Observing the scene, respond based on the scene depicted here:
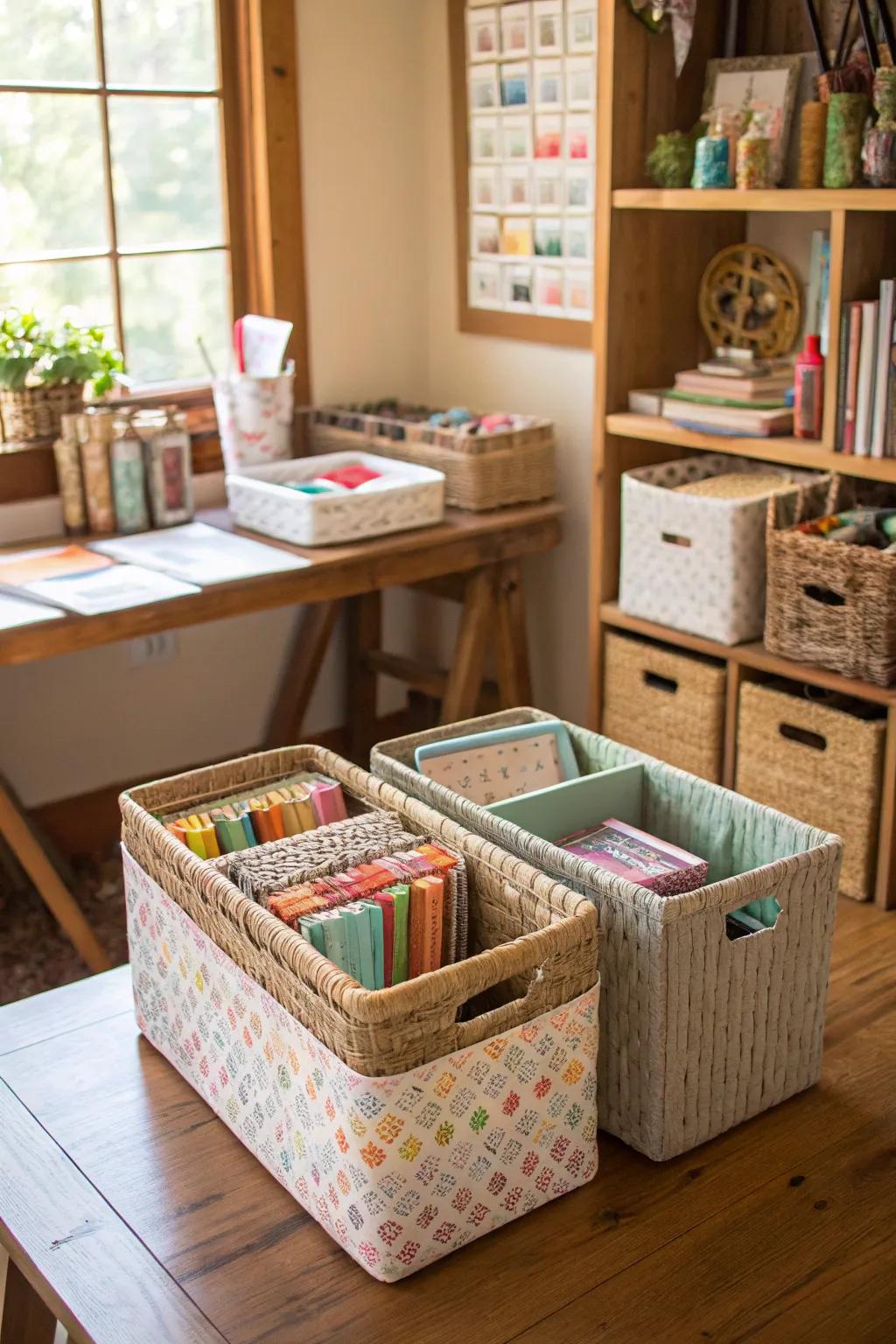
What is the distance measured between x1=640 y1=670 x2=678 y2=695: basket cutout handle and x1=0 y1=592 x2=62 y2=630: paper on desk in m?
1.11

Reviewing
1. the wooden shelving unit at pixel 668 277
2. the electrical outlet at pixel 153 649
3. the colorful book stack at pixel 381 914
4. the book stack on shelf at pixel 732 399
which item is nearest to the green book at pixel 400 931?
the colorful book stack at pixel 381 914

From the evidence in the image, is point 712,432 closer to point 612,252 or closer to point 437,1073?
point 612,252

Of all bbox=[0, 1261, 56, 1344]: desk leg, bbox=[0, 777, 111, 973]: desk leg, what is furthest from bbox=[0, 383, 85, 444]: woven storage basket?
bbox=[0, 1261, 56, 1344]: desk leg

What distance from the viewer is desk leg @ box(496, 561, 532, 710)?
129 inches

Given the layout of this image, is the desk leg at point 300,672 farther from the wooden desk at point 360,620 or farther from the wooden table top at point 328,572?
the wooden table top at point 328,572

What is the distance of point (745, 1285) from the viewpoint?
4.07 ft

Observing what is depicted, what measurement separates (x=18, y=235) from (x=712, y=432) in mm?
1481

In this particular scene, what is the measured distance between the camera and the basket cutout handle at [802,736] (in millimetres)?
2525

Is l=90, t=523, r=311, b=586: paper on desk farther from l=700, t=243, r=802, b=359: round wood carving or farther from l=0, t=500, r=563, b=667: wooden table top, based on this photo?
l=700, t=243, r=802, b=359: round wood carving

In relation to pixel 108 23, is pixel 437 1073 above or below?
below

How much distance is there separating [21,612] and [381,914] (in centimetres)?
140

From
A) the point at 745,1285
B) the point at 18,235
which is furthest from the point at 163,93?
the point at 745,1285

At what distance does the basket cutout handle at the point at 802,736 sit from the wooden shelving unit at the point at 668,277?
10 cm

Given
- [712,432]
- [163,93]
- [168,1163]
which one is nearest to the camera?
[168,1163]
